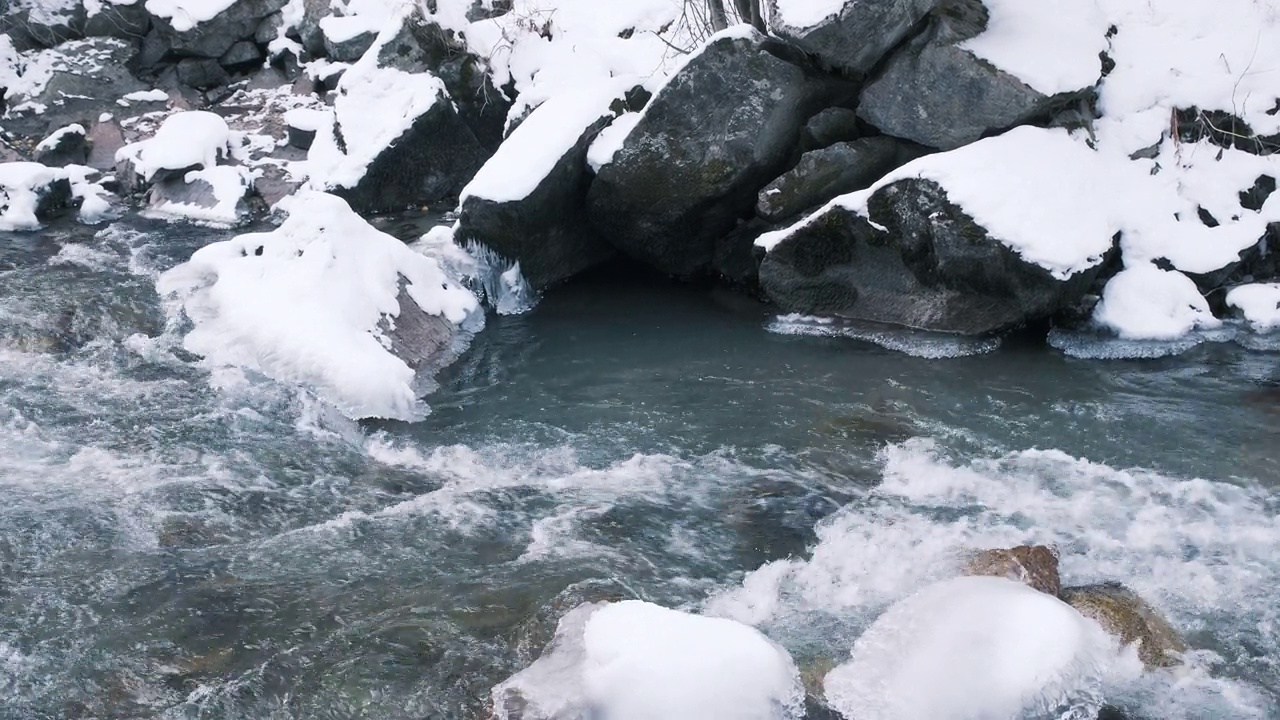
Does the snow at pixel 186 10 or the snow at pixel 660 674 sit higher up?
the snow at pixel 186 10

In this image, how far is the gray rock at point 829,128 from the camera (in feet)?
29.7

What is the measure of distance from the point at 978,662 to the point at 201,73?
1514cm

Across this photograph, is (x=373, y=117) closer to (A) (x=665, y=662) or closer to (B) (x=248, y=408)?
(B) (x=248, y=408)

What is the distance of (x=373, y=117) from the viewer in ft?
39.2

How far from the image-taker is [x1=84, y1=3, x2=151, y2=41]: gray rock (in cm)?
1541

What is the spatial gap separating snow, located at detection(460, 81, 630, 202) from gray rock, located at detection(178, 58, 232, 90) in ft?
27.1

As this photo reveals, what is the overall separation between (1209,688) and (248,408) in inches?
228

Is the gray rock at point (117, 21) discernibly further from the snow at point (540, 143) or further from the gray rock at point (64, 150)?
the snow at point (540, 143)

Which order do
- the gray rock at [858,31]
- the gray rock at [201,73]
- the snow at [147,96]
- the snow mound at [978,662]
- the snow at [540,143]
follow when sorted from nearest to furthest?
1. the snow mound at [978,662]
2. the gray rock at [858,31]
3. the snow at [540,143]
4. the snow at [147,96]
5. the gray rock at [201,73]

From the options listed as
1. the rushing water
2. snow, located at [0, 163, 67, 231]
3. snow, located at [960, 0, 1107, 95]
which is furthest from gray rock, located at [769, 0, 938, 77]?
snow, located at [0, 163, 67, 231]

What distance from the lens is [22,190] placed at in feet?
38.6

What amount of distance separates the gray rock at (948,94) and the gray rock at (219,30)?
1059 centimetres

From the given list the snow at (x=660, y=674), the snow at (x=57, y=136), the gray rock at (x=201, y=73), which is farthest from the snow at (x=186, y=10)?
the snow at (x=660, y=674)

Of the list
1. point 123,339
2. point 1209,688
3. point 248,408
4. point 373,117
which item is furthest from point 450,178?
point 1209,688
